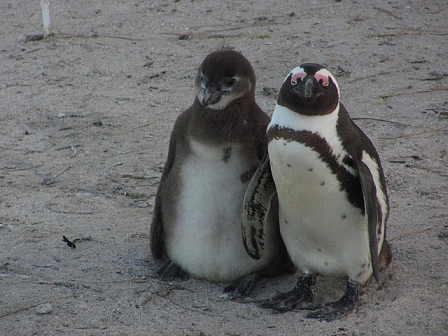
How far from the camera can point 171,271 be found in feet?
12.4

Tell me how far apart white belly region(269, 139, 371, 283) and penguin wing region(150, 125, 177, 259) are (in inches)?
21.8

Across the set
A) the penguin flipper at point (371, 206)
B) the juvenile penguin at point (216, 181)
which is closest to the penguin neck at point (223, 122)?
the juvenile penguin at point (216, 181)

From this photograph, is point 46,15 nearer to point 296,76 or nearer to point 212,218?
point 212,218

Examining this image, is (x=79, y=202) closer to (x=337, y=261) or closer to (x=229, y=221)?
(x=229, y=221)

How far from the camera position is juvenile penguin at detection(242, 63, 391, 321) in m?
3.26

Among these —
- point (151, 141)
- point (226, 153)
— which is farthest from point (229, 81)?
point (151, 141)

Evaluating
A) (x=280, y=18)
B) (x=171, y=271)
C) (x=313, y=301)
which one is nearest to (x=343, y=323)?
(x=313, y=301)

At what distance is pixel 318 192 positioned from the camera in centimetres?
334

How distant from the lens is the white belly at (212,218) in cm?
358

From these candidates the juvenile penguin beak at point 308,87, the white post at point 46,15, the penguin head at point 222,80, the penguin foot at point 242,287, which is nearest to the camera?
the juvenile penguin beak at point 308,87

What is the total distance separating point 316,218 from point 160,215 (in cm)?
76

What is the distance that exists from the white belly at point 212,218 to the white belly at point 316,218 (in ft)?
0.69

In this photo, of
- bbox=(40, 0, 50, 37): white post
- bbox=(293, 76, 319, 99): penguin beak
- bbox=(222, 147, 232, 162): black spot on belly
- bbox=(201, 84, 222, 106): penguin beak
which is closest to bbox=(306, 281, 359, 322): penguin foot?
bbox=(222, 147, 232, 162): black spot on belly

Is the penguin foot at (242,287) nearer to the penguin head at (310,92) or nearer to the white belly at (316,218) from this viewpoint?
the white belly at (316,218)
